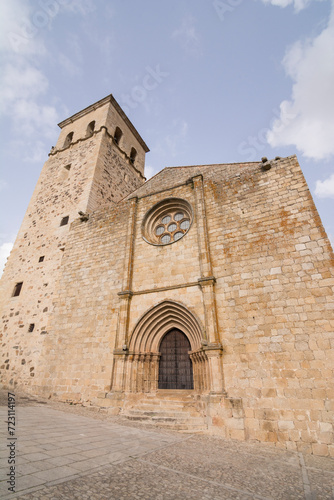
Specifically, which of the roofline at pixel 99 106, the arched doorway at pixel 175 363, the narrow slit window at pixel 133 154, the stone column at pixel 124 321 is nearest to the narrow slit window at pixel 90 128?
the roofline at pixel 99 106

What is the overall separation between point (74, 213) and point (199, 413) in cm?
971

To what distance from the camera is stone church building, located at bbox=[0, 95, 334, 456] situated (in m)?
5.38

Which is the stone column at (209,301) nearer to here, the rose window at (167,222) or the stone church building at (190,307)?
the stone church building at (190,307)

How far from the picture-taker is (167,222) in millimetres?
9633

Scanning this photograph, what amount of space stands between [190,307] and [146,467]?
4336mm

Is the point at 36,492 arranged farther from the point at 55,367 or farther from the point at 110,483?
the point at 55,367

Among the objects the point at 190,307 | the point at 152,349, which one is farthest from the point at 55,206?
the point at 190,307

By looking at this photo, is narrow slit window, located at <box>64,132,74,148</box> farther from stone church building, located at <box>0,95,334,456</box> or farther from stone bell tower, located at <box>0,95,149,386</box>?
stone church building, located at <box>0,95,334,456</box>

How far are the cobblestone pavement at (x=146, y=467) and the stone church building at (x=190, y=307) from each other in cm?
109

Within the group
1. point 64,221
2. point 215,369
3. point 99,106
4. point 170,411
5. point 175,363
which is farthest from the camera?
point 99,106

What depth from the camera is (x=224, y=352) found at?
6156 mm

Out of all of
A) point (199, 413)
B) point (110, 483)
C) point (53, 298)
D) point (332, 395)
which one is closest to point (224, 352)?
point (199, 413)

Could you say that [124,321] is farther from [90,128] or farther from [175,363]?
[90,128]

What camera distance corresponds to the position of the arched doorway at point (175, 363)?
7.21 m
